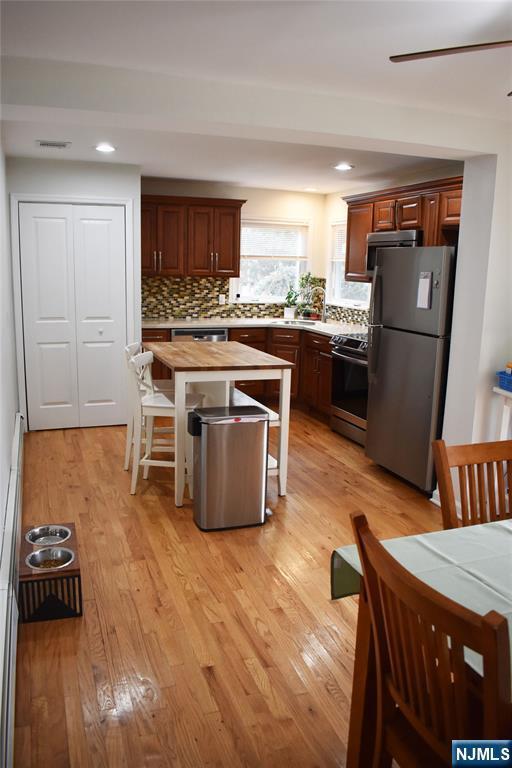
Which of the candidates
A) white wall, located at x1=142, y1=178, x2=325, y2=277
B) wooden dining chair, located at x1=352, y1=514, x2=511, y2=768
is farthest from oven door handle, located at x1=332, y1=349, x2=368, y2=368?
wooden dining chair, located at x1=352, y1=514, x2=511, y2=768

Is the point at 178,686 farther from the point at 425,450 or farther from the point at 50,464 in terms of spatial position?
the point at 50,464

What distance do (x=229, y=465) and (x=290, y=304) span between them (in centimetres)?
404

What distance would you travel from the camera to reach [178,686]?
230 cm

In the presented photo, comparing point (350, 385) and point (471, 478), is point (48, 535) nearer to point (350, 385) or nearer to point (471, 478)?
point (471, 478)

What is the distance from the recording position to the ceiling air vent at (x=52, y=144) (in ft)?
14.6

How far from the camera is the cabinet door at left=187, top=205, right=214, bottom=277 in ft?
21.4

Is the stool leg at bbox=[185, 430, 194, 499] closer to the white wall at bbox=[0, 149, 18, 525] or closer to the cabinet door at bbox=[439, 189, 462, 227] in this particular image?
the white wall at bbox=[0, 149, 18, 525]

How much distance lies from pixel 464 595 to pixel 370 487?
2.97 m

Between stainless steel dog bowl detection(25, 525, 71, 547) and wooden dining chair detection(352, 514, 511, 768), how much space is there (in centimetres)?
190

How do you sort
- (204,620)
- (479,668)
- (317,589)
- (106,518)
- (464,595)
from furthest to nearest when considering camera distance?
(106,518) → (317,589) → (204,620) → (464,595) → (479,668)

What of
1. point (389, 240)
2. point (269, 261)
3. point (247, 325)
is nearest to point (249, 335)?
point (247, 325)

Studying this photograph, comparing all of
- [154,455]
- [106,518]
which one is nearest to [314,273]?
[154,455]

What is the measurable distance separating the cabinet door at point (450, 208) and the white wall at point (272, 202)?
2917mm

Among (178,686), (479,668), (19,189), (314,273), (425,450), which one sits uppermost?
(19,189)
